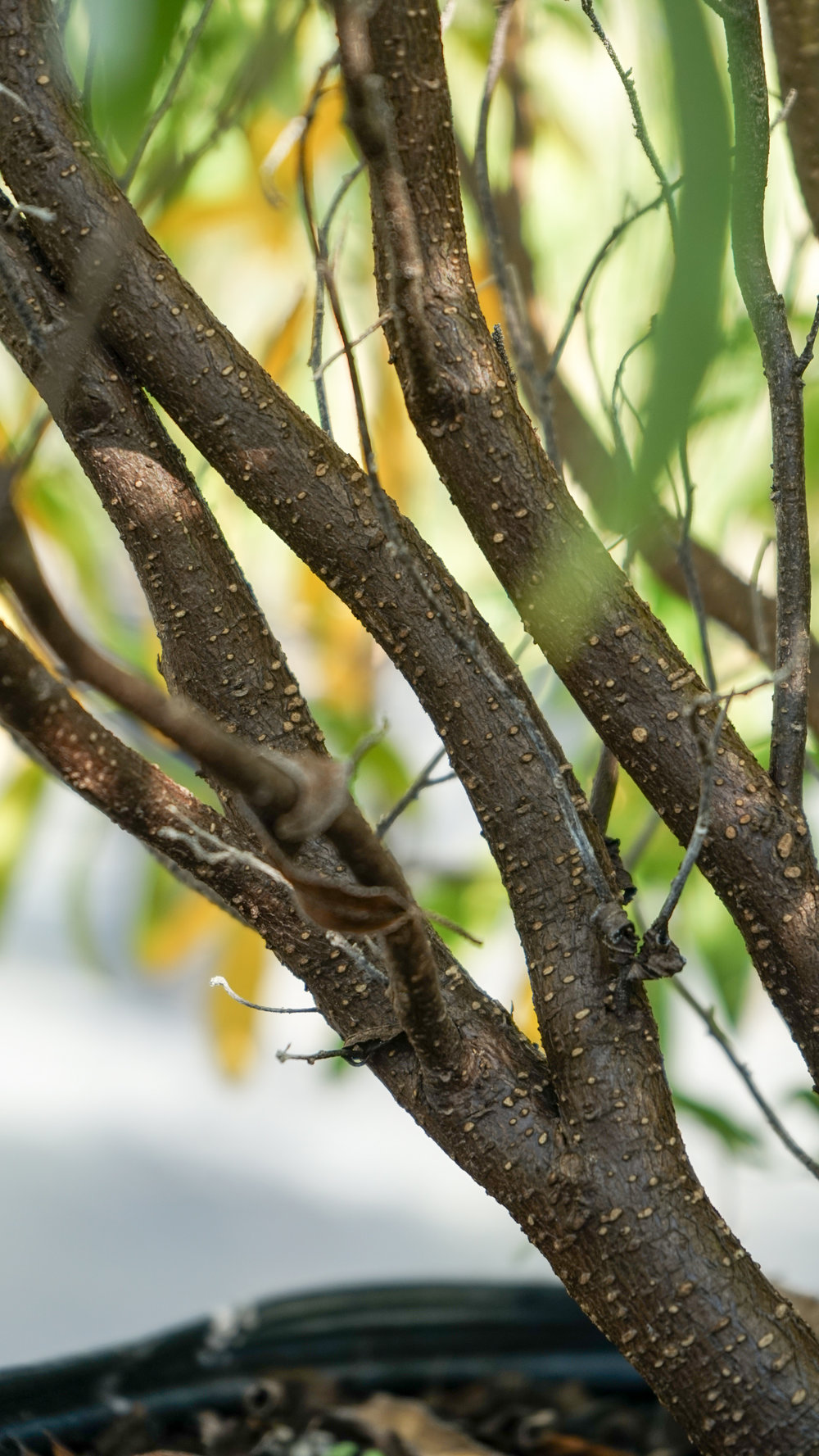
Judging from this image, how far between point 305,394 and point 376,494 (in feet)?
1.53

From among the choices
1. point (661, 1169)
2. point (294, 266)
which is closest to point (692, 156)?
point (661, 1169)

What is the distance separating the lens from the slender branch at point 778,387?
20 centimetres

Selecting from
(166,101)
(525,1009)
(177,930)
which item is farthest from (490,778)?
(177,930)

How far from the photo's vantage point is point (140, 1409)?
1.23 feet

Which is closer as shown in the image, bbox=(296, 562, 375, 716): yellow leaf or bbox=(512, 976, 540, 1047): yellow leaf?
bbox=(512, 976, 540, 1047): yellow leaf

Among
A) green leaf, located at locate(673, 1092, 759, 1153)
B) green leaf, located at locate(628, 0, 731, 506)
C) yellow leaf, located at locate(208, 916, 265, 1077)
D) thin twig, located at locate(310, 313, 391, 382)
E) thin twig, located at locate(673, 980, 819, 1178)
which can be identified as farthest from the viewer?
yellow leaf, located at locate(208, 916, 265, 1077)

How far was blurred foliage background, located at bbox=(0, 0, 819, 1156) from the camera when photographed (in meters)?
0.40

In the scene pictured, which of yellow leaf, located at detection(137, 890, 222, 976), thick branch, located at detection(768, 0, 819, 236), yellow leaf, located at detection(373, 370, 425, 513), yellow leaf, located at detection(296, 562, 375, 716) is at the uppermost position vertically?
yellow leaf, located at detection(373, 370, 425, 513)

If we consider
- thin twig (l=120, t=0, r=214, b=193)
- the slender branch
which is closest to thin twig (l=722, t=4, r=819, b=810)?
the slender branch

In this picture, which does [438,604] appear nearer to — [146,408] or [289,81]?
[146,408]

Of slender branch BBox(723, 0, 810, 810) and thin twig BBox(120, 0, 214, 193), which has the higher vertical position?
thin twig BBox(120, 0, 214, 193)

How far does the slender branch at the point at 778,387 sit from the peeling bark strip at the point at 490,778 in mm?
13

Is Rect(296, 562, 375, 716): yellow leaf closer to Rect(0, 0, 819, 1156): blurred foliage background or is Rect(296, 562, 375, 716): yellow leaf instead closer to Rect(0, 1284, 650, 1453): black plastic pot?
Rect(0, 0, 819, 1156): blurred foliage background

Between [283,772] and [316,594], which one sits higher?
[316,594]
